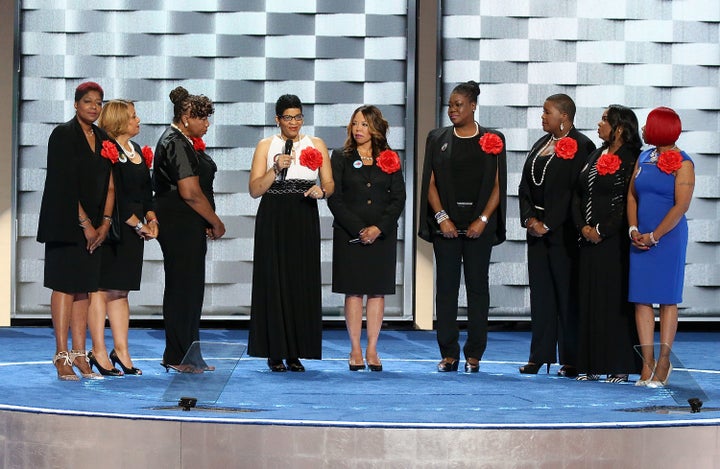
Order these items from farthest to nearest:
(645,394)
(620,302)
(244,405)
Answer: (620,302) → (645,394) → (244,405)

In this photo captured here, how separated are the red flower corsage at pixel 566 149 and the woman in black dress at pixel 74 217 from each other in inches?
95.5

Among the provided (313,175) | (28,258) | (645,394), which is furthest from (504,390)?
(28,258)

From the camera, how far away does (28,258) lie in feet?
31.9

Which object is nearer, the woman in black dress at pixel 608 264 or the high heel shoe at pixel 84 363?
the high heel shoe at pixel 84 363

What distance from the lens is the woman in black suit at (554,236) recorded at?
7129 mm

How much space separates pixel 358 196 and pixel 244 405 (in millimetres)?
2077

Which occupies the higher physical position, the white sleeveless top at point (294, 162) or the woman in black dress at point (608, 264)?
the white sleeveless top at point (294, 162)

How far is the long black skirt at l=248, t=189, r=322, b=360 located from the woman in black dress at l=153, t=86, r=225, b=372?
0.32m

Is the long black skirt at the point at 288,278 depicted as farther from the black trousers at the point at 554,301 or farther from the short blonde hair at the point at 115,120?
the black trousers at the point at 554,301

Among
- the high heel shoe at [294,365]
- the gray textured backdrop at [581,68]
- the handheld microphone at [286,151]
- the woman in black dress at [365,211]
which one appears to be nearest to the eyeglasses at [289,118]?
the handheld microphone at [286,151]

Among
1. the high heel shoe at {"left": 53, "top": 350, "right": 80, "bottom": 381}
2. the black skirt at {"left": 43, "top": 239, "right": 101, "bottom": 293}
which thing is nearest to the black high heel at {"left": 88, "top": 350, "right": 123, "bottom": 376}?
the high heel shoe at {"left": 53, "top": 350, "right": 80, "bottom": 381}

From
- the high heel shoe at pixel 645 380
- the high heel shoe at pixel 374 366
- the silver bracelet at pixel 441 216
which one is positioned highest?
the silver bracelet at pixel 441 216

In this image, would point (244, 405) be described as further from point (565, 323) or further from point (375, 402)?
point (565, 323)

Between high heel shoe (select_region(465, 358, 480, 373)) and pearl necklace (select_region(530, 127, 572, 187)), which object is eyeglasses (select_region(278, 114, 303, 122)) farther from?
high heel shoe (select_region(465, 358, 480, 373))
